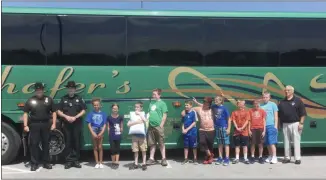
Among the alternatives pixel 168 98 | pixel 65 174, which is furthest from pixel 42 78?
pixel 168 98

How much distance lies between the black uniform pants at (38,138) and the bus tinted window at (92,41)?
1237 millimetres

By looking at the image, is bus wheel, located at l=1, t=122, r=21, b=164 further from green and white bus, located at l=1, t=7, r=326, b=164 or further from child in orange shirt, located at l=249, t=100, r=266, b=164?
child in orange shirt, located at l=249, t=100, r=266, b=164

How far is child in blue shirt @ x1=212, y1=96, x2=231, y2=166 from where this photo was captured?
28.3ft

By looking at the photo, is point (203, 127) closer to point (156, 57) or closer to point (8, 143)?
point (156, 57)

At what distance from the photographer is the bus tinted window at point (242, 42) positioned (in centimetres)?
862

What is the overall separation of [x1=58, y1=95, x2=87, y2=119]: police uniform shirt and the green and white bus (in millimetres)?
247

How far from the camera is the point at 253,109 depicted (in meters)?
8.76

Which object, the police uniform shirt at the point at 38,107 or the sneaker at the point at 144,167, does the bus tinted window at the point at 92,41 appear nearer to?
the police uniform shirt at the point at 38,107

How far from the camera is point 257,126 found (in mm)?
8711

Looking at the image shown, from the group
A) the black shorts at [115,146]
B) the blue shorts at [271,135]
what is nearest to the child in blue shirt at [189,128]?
the black shorts at [115,146]

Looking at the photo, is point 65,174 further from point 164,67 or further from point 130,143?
point 164,67

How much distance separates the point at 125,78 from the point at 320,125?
4.33 metres

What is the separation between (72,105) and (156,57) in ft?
6.24

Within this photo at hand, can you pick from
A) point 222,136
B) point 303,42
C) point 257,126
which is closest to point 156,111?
point 222,136
